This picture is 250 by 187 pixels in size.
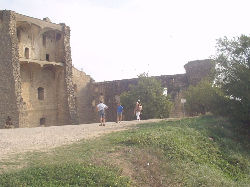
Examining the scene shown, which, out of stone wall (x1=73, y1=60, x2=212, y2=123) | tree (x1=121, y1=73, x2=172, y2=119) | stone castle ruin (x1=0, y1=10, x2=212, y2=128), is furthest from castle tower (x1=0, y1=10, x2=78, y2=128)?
stone wall (x1=73, y1=60, x2=212, y2=123)

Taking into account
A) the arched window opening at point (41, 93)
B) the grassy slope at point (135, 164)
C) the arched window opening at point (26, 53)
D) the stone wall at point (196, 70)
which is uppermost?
the arched window opening at point (26, 53)

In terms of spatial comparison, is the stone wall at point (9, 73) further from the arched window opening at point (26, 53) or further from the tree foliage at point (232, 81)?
the tree foliage at point (232, 81)

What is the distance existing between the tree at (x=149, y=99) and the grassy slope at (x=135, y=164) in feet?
49.0

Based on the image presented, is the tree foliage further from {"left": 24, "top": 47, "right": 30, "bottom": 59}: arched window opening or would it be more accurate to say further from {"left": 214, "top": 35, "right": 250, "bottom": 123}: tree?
{"left": 24, "top": 47, "right": 30, "bottom": 59}: arched window opening

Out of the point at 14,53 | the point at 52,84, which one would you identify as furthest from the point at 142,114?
the point at 14,53

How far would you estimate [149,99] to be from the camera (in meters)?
29.2

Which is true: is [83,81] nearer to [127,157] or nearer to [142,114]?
[142,114]

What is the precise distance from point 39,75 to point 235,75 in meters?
17.5

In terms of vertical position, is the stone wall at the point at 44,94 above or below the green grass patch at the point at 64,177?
above

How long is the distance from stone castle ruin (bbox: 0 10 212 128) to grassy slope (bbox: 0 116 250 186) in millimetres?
16400

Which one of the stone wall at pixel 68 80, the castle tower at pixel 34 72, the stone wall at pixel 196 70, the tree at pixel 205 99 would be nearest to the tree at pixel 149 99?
the tree at pixel 205 99

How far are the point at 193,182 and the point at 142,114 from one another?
1995cm

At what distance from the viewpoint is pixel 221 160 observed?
504 inches

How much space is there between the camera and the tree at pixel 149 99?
94.8ft
